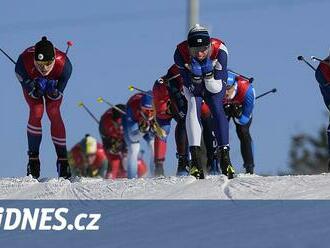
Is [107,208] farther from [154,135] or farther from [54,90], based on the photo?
[154,135]

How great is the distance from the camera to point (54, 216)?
13938 millimetres

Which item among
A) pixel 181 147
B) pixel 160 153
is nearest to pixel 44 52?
pixel 181 147

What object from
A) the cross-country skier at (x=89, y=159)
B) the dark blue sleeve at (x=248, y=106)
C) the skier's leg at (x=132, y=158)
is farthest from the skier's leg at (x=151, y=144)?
the cross-country skier at (x=89, y=159)

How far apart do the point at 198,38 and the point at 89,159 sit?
47.2ft

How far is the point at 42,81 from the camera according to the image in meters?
17.3

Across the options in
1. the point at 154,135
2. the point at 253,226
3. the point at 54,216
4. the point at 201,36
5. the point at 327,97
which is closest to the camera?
the point at 253,226

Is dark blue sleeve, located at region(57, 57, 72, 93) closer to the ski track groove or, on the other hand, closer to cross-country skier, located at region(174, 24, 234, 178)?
the ski track groove

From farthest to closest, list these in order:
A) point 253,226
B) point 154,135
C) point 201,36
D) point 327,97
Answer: point 154,135 → point 327,97 → point 201,36 → point 253,226

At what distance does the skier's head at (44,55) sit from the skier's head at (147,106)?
20.4 feet

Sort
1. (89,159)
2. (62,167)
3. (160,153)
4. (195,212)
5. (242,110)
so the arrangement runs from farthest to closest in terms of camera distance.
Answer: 1. (89,159)
2. (160,153)
3. (242,110)
4. (62,167)
5. (195,212)

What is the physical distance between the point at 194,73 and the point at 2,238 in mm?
3707

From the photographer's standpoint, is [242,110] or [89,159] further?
[89,159]

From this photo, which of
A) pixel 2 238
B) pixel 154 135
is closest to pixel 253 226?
pixel 2 238

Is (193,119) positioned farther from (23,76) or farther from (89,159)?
(89,159)
